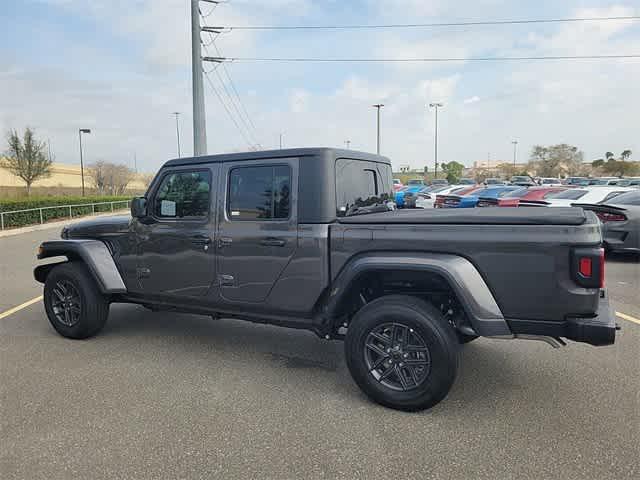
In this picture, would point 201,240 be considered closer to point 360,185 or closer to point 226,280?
point 226,280

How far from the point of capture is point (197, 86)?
19.5 m

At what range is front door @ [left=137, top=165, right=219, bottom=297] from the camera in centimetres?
435

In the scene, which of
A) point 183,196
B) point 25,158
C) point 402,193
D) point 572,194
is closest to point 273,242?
point 183,196

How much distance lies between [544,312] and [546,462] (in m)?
0.88

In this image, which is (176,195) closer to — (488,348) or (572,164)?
(488,348)

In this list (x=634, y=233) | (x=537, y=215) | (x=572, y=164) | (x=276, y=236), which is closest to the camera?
(x=537, y=215)

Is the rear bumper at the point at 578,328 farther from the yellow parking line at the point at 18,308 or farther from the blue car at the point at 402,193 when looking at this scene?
the yellow parking line at the point at 18,308

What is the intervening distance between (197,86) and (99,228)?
1580 centimetres

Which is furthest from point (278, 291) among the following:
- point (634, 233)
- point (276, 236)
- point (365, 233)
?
point (634, 233)

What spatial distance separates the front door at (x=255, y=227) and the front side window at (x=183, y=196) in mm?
222

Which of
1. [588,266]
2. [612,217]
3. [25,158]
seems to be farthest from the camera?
[25,158]

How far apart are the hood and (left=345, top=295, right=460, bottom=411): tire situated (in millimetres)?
2669

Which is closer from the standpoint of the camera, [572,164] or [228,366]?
[228,366]

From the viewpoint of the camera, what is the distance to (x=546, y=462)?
9.22ft
